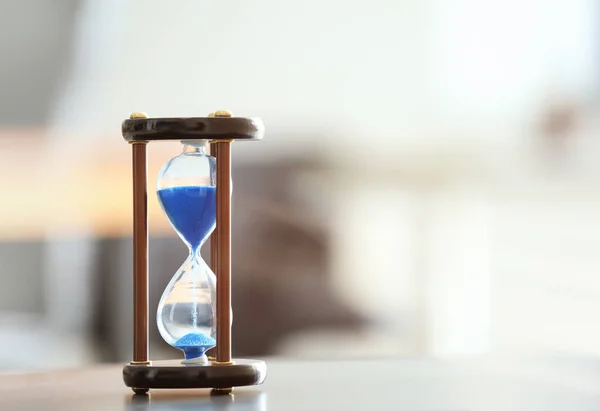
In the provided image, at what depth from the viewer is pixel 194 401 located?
1.34 metres

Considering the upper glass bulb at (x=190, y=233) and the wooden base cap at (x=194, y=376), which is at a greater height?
the upper glass bulb at (x=190, y=233)

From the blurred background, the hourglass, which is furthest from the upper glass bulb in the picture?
the blurred background

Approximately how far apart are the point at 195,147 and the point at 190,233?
125 mm

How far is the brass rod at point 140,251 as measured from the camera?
143 centimetres

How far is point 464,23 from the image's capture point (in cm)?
614

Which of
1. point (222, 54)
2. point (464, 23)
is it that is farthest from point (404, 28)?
point (222, 54)

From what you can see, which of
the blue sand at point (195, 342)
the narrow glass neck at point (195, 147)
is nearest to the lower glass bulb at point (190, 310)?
the blue sand at point (195, 342)

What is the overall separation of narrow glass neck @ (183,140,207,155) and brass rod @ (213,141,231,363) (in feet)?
0.15

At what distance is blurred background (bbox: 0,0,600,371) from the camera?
4.90 metres

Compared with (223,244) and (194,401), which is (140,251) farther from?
(194,401)

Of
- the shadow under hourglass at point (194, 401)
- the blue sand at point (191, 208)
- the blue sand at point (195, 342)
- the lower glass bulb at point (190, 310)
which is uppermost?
the blue sand at point (191, 208)

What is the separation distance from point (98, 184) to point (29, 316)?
748mm

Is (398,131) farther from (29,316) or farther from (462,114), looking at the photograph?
(29,316)

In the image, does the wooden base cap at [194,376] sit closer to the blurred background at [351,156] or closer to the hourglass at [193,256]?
the hourglass at [193,256]
